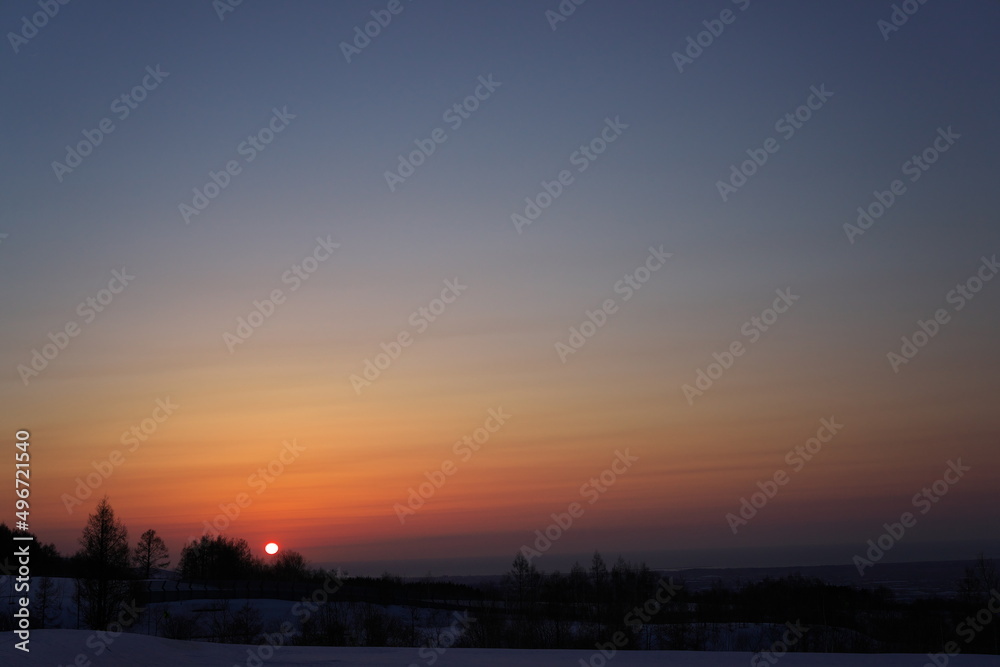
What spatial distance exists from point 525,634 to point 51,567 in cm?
4065

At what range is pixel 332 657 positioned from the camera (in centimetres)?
1709

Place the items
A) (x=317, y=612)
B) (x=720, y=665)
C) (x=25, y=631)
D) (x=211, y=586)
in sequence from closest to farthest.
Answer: (x=25, y=631) < (x=720, y=665) < (x=317, y=612) < (x=211, y=586)

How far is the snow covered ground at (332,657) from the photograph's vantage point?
529 inches

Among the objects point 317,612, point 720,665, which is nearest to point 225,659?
point 720,665

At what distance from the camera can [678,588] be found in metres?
88.7

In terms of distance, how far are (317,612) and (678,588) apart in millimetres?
41760

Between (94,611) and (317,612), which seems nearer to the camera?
(94,611)

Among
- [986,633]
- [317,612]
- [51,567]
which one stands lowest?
[986,633]

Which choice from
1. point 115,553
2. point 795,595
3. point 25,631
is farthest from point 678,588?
point 25,631

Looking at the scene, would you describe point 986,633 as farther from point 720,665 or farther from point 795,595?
point 720,665

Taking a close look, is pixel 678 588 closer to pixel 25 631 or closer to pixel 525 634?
pixel 525 634

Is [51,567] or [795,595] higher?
[51,567]

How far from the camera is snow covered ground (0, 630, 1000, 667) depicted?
44.1ft

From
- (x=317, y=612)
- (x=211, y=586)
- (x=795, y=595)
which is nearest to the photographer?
(x=317, y=612)
